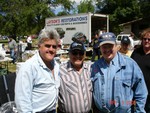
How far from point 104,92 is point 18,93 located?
89 cm

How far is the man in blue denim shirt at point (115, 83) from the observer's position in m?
2.74

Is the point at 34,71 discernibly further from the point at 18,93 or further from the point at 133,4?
the point at 133,4

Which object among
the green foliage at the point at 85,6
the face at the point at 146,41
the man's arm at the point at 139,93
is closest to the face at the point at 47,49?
the man's arm at the point at 139,93

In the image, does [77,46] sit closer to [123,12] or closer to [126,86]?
[126,86]

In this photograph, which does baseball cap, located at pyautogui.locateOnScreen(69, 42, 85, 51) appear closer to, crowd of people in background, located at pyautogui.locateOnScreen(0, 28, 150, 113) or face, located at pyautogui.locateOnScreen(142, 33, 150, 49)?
crowd of people in background, located at pyautogui.locateOnScreen(0, 28, 150, 113)

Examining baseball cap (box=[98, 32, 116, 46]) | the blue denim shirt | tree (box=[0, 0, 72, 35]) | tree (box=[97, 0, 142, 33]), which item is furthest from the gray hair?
tree (box=[97, 0, 142, 33])

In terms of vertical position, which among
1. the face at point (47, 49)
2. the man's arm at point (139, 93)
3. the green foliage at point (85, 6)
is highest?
the green foliage at point (85, 6)

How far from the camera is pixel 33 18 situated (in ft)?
142

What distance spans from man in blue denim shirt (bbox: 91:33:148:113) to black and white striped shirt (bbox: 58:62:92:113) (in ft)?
0.28

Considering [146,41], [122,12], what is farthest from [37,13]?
[146,41]

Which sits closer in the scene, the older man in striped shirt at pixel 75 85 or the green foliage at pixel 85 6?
the older man in striped shirt at pixel 75 85

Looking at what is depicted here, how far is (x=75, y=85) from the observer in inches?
113

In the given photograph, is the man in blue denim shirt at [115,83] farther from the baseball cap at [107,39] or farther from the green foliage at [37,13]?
the green foliage at [37,13]

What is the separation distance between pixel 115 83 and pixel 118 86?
1.7 inches
